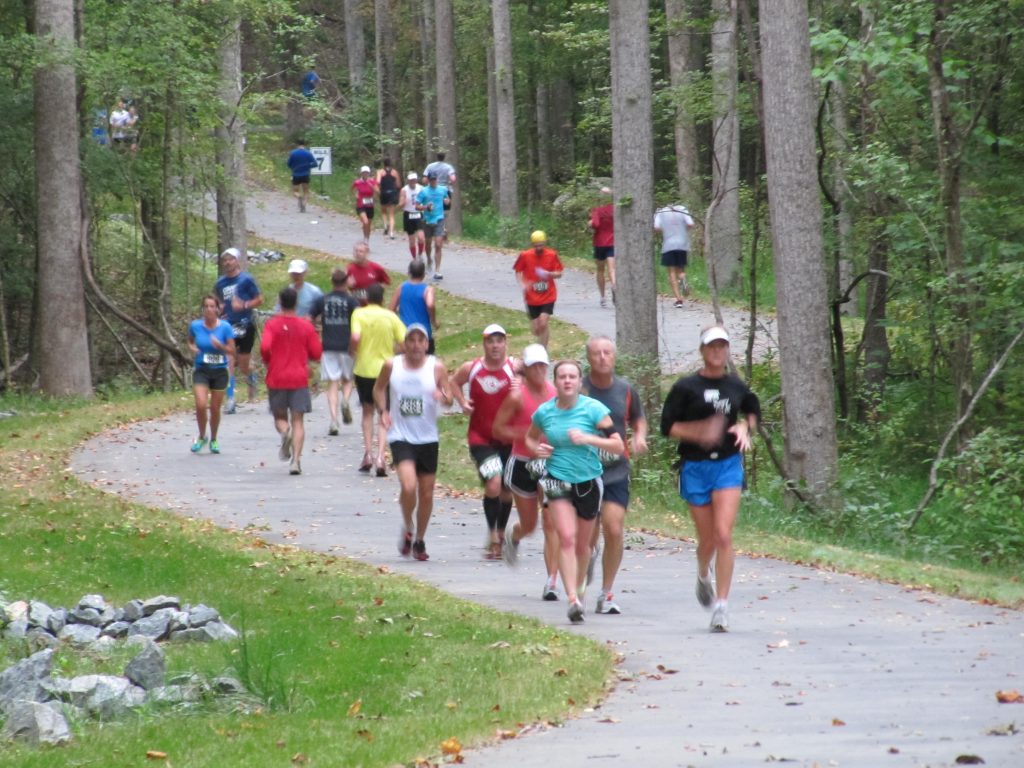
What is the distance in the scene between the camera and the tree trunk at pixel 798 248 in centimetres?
1648

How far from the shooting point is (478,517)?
16.3 m

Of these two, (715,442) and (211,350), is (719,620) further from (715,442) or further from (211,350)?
(211,350)

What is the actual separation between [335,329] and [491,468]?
707 centimetres

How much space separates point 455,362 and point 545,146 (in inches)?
933

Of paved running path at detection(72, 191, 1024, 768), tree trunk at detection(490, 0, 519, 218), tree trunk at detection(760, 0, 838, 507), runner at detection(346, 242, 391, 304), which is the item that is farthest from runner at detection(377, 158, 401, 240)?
tree trunk at detection(760, 0, 838, 507)

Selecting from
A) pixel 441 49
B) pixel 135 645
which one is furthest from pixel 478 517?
pixel 441 49

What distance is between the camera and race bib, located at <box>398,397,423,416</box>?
43.3 ft

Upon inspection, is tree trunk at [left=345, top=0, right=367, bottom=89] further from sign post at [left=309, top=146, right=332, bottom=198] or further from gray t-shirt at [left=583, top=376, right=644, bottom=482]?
gray t-shirt at [left=583, top=376, right=644, bottom=482]

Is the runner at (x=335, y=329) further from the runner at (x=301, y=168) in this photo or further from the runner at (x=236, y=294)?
the runner at (x=301, y=168)

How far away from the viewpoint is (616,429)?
10984 millimetres

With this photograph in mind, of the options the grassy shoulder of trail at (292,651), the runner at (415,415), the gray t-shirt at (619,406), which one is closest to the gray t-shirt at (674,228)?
the grassy shoulder of trail at (292,651)

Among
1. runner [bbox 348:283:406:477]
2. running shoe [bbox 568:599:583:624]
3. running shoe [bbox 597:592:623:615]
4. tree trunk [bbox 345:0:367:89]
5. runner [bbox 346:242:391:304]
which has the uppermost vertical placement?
tree trunk [bbox 345:0:367:89]

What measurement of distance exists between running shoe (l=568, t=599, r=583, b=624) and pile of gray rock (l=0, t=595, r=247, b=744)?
227cm

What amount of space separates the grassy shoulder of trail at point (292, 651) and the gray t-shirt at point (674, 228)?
14.6m
